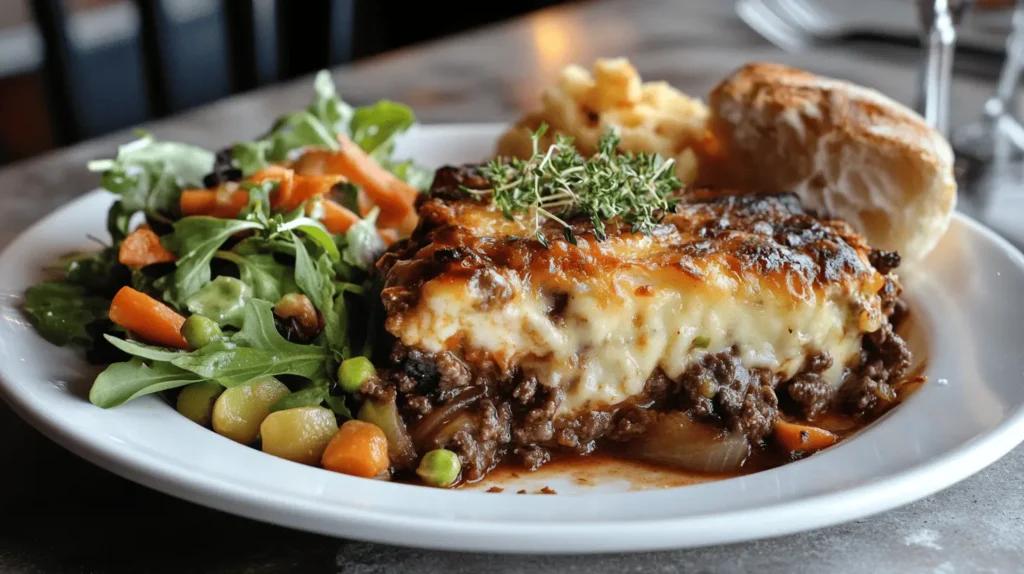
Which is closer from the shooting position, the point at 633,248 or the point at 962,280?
the point at 633,248

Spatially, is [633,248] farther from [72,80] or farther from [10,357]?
[72,80]

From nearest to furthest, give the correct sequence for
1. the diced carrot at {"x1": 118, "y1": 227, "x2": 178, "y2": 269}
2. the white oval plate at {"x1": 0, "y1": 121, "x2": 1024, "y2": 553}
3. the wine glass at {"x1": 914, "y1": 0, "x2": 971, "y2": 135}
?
the white oval plate at {"x1": 0, "y1": 121, "x2": 1024, "y2": 553} → the diced carrot at {"x1": 118, "y1": 227, "x2": 178, "y2": 269} → the wine glass at {"x1": 914, "y1": 0, "x2": 971, "y2": 135}

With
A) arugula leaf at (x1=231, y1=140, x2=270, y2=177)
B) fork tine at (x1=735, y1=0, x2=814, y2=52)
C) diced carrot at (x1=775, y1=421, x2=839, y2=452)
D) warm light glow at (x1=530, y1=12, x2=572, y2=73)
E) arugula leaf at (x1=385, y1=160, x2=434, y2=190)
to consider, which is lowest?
warm light glow at (x1=530, y1=12, x2=572, y2=73)

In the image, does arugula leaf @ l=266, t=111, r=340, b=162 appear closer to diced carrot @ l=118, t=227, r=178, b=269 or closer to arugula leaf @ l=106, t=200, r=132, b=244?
arugula leaf @ l=106, t=200, r=132, b=244

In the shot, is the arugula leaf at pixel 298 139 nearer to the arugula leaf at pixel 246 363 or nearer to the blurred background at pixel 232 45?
the arugula leaf at pixel 246 363

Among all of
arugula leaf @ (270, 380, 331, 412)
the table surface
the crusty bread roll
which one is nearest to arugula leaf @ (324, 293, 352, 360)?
arugula leaf @ (270, 380, 331, 412)

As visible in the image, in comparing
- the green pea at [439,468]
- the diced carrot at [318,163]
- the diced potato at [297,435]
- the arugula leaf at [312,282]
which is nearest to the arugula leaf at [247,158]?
the diced carrot at [318,163]

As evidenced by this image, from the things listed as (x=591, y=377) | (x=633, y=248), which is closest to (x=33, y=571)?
(x=591, y=377)

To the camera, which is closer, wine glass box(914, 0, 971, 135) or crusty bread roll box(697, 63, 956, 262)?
crusty bread roll box(697, 63, 956, 262)
